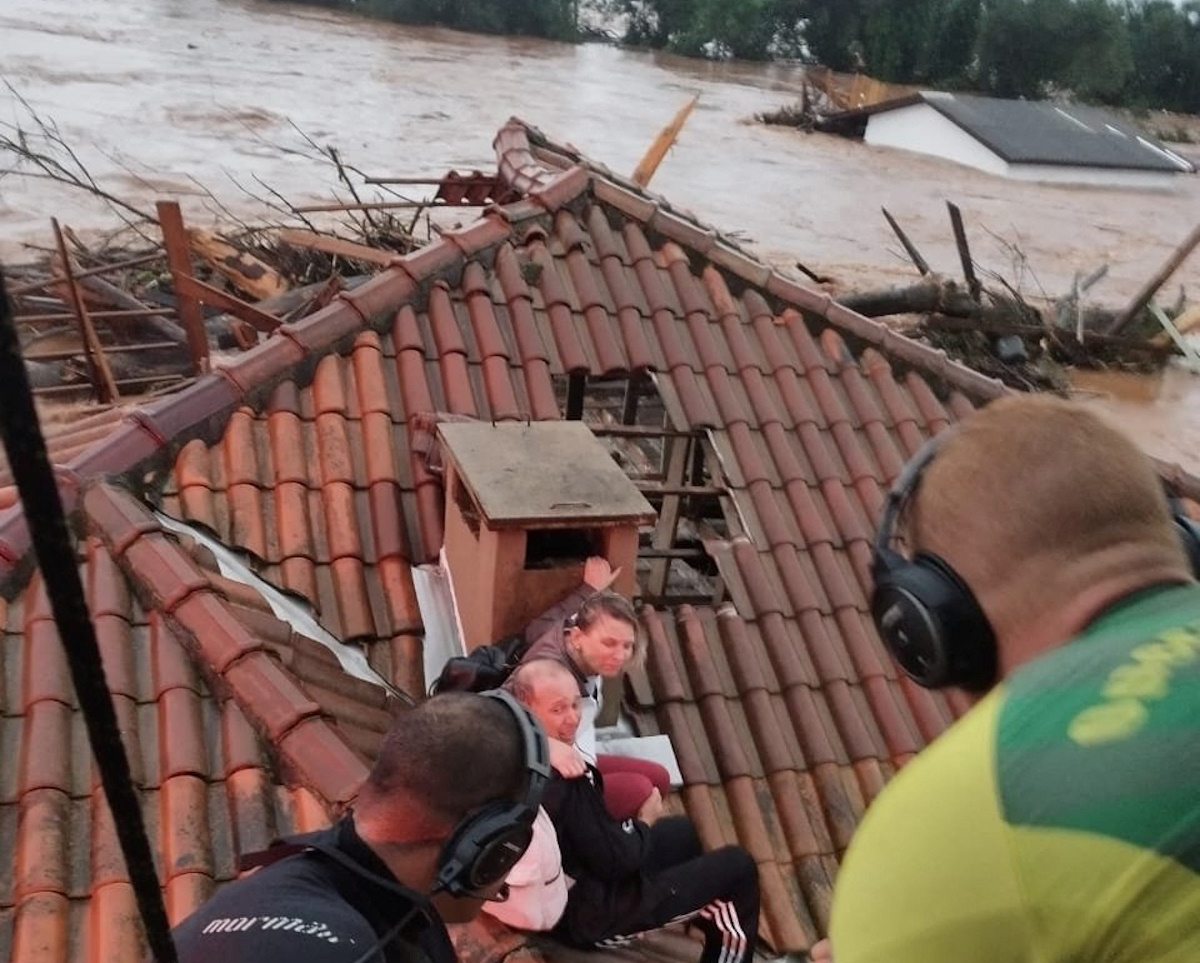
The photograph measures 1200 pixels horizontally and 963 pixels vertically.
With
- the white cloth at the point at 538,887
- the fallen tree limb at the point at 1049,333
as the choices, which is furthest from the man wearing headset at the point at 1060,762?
the fallen tree limb at the point at 1049,333

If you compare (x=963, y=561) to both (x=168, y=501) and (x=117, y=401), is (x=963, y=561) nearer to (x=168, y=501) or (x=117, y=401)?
(x=168, y=501)

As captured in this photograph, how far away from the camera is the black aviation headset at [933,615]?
1741 millimetres

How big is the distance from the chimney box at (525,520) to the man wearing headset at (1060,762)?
247cm

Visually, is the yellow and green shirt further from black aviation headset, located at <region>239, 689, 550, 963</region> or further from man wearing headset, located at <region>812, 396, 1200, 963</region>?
black aviation headset, located at <region>239, 689, 550, 963</region>

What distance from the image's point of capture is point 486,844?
85.8 inches

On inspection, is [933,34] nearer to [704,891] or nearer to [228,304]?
[228,304]

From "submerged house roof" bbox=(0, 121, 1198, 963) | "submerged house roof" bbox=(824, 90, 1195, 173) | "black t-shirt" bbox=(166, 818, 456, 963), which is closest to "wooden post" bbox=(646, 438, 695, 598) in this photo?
"submerged house roof" bbox=(0, 121, 1198, 963)

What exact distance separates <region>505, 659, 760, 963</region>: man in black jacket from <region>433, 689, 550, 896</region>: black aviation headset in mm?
715

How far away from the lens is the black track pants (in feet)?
11.2

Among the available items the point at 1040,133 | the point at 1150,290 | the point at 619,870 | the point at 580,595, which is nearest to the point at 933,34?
the point at 1040,133

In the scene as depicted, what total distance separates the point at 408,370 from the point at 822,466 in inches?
90.4

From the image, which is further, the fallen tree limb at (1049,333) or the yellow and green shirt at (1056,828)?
the fallen tree limb at (1049,333)

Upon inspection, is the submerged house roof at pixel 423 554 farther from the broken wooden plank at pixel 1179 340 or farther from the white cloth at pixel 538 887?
the broken wooden plank at pixel 1179 340

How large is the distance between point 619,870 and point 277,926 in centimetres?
155
